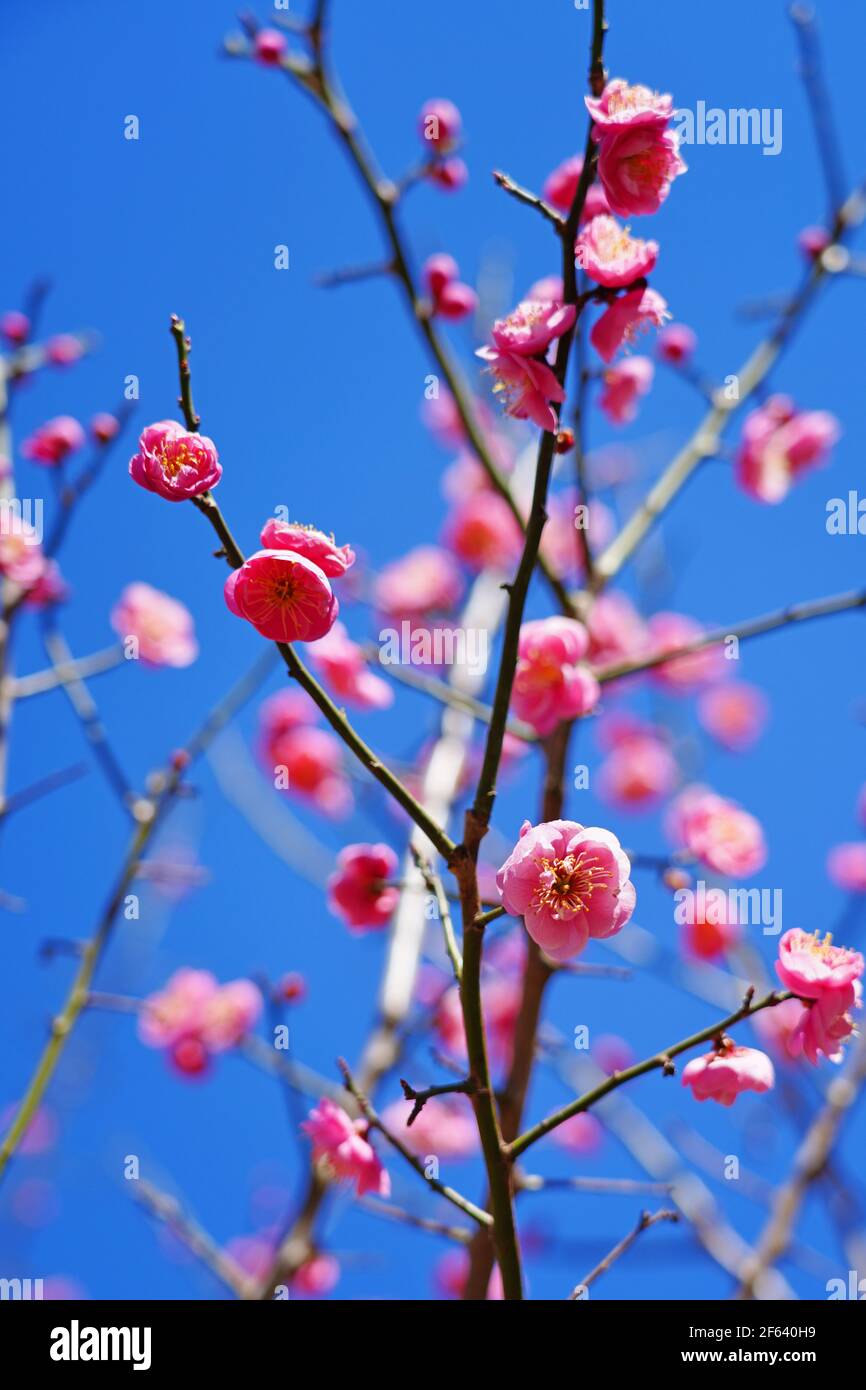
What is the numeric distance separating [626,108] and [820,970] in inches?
Answer: 45.6

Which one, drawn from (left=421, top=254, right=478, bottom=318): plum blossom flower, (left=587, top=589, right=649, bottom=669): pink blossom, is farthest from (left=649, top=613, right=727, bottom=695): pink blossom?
(left=421, top=254, right=478, bottom=318): plum blossom flower

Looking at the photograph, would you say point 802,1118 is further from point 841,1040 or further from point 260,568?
point 260,568

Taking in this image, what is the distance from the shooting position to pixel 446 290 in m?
2.76

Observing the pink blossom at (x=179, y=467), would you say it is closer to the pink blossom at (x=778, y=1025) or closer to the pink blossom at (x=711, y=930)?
the pink blossom at (x=711, y=930)

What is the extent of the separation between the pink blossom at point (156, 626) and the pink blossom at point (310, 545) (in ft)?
6.29

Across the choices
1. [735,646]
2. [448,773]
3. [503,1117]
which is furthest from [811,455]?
[503,1117]

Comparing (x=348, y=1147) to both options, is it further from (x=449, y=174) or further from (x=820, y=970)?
(x=449, y=174)

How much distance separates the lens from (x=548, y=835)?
1.36 meters

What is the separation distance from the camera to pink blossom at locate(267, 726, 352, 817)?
155 inches

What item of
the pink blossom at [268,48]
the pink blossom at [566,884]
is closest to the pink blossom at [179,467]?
the pink blossom at [566,884]

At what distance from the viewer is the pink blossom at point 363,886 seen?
2074 millimetres

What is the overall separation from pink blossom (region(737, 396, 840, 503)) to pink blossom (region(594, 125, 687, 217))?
5.76 ft

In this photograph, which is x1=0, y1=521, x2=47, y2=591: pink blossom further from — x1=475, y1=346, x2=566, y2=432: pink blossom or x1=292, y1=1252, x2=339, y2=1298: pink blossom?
x1=292, y1=1252, x2=339, y2=1298: pink blossom
